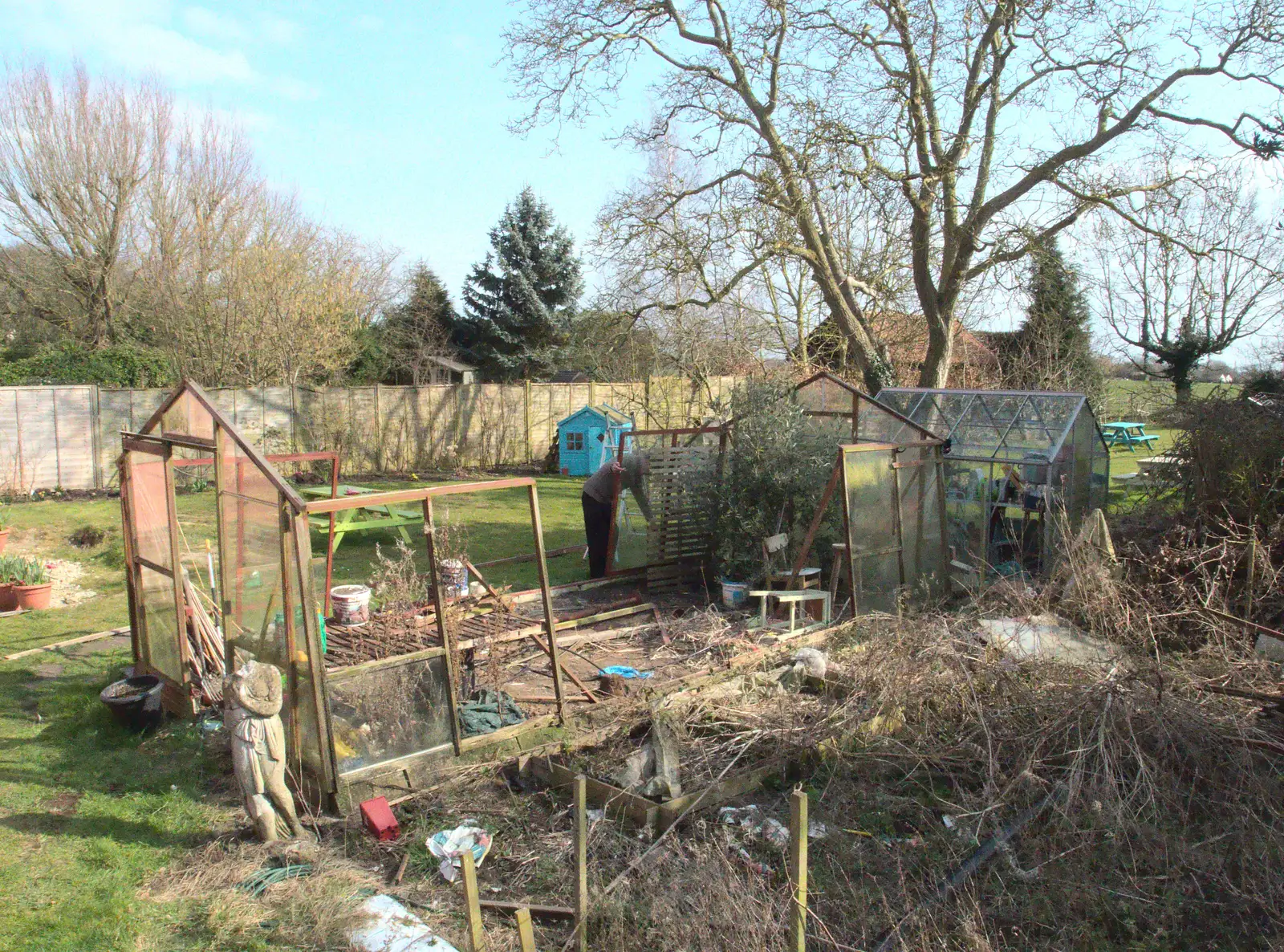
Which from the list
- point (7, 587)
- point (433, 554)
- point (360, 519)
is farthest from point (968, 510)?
point (7, 587)

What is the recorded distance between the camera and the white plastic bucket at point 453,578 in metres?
9.03

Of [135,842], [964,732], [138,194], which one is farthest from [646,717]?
[138,194]

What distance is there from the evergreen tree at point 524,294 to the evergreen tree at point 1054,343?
13854 millimetres

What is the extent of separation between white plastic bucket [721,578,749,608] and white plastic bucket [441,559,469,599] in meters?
2.95

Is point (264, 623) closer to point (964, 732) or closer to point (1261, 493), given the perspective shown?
point (964, 732)

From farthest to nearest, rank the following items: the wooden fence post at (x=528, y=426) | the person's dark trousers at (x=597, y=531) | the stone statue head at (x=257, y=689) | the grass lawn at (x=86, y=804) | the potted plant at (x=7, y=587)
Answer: the wooden fence post at (x=528, y=426) → the person's dark trousers at (x=597, y=531) → the potted plant at (x=7, y=587) → the stone statue head at (x=257, y=689) → the grass lawn at (x=86, y=804)

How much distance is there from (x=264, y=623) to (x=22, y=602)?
6.08m

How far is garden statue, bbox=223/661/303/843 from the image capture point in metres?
5.19

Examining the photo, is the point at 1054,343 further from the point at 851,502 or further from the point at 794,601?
the point at 794,601

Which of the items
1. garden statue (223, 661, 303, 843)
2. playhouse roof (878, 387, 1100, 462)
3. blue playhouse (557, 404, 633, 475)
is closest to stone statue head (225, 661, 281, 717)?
garden statue (223, 661, 303, 843)

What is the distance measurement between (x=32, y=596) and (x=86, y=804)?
17.8 feet

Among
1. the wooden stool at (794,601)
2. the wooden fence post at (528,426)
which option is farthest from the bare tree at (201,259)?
the wooden stool at (794,601)

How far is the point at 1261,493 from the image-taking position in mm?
8859

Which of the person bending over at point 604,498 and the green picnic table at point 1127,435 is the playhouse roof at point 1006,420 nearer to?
the person bending over at point 604,498
